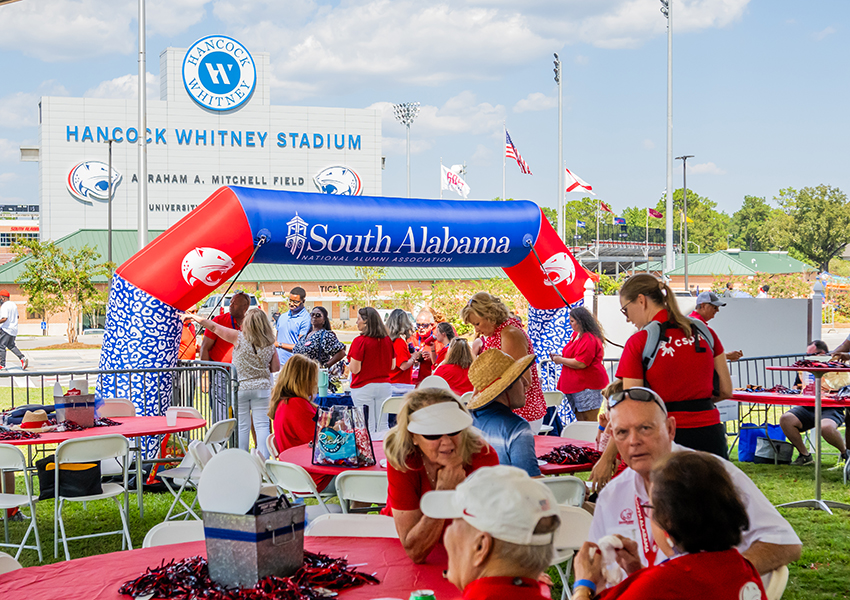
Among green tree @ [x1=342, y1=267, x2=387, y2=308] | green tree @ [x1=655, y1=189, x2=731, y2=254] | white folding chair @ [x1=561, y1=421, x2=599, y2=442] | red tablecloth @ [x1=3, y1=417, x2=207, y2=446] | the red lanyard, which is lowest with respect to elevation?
white folding chair @ [x1=561, y1=421, x2=599, y2=442]

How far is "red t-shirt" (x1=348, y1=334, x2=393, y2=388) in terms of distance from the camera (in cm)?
840

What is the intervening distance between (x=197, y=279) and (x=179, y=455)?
1.78 meters

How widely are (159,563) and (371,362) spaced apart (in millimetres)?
5842

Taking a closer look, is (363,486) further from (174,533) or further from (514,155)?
(514,155)

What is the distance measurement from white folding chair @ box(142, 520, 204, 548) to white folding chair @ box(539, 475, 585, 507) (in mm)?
1726

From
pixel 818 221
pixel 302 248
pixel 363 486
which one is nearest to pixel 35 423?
pixel 363 486

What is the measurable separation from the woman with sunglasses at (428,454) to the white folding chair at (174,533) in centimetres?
76

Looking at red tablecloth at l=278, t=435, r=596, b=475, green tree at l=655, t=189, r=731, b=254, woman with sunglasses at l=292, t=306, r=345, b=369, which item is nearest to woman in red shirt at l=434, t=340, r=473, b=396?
red tablecloth at l=278, t=435, r=596, b=475

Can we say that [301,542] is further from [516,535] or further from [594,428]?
[594,428]

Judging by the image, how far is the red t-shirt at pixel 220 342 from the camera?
344 inches

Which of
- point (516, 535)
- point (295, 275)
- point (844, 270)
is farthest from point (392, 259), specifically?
point (844, 270)

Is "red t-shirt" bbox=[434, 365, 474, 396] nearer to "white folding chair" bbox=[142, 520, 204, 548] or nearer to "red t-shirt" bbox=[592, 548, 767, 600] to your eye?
"white folding chair" bbox=[142, 520, 204, 548]

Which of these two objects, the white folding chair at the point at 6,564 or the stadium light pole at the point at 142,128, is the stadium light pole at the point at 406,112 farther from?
the white folding chair at the point at 6,564

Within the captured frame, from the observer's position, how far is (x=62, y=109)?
46656 mm
